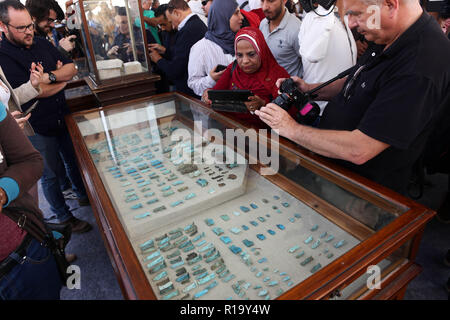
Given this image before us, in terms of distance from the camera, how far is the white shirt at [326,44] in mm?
2016

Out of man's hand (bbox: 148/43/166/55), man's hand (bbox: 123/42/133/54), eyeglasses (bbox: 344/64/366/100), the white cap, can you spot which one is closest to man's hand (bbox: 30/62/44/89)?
man's hand (bbox: 123/42/133/54)

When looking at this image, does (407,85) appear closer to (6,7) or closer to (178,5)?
(6,7)

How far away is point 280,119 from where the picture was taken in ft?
4.85

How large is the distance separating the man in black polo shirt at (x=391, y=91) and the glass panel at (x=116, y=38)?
84.8 inches

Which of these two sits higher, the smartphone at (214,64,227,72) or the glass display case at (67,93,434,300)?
the smartphone at (214,64,227,72)

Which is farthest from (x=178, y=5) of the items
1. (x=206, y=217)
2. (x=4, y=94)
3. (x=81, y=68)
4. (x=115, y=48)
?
(x=206, y=217)

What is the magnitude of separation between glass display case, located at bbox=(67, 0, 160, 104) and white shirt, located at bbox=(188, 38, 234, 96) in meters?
0.43

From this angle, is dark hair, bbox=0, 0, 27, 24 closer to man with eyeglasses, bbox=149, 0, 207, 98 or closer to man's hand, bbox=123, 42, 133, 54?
man's hand, bbox=123, 42, 133, 54

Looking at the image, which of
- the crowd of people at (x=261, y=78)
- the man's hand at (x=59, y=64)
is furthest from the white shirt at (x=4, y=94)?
the man's hand at (x=59, y=64)

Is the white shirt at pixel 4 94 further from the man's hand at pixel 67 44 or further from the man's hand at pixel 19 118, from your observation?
the man's hand at pixel 67 44

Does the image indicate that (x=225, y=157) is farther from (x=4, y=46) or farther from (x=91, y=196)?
(x=4, y=46)

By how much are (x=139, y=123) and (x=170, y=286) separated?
1.56m

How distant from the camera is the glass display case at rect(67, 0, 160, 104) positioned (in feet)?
8.66

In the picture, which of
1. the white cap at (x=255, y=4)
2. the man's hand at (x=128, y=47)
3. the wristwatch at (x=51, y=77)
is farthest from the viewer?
the white cap at (x=255, y=4)
